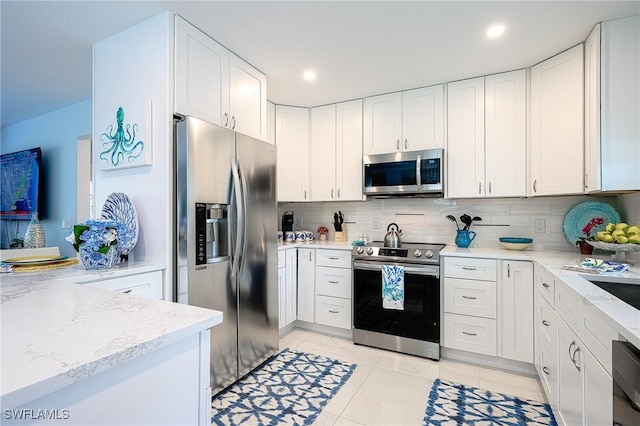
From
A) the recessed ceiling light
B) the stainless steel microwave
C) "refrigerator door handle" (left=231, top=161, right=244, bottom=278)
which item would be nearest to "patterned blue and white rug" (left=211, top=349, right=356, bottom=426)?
"refrigerator door handle" (left=231, top=161, right=244, bottom=278)

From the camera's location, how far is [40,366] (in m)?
0.55

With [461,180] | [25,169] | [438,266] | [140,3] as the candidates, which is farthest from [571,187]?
[25,169]

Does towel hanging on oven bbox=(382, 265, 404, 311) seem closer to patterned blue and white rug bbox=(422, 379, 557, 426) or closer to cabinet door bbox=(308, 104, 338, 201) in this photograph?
patterned blue and white rug bbox=(422, 379, 557, 426)

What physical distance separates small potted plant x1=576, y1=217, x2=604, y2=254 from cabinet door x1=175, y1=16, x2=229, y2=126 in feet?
9.54

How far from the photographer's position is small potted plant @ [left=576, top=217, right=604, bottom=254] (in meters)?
2.39

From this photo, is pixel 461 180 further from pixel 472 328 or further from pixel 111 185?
pixel 111 185

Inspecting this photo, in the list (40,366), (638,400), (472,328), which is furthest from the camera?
(472,328)

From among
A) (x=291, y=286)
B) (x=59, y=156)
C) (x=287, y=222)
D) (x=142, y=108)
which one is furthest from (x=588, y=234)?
(x=59, y=156)

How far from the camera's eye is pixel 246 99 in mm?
2477

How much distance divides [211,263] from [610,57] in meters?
2.83

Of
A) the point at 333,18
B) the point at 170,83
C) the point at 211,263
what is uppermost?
the point at 333,18

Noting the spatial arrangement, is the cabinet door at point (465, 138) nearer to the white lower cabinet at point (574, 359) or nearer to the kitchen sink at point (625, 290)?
the white lower cabinet at point (574, 359)

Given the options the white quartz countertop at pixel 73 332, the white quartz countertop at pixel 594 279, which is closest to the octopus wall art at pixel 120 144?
the white quartz countertop at pixel 73 332

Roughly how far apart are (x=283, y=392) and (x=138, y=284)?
1.19 m
